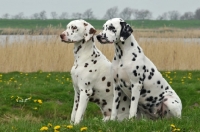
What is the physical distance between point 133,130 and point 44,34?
10185 millimetres

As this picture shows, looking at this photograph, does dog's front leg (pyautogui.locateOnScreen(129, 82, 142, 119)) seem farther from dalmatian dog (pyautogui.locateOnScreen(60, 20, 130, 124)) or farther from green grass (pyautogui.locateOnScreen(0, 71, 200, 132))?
green grass (pyautogui.locateOnScreen(0, 71, 200, 132))

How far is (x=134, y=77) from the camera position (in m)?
6.80

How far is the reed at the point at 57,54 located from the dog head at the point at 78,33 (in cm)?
775

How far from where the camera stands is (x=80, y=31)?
7133 mm

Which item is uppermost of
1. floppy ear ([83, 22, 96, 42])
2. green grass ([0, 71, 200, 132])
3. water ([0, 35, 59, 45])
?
floppy ear ([83, 22, 96, 42])

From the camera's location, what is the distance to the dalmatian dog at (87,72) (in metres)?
7.04

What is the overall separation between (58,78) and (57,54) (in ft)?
7.16

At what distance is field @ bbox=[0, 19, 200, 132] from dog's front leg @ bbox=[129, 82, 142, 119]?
1.30ft

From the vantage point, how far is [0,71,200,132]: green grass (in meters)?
6.19

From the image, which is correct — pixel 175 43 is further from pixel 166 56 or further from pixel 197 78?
pixel 197 78

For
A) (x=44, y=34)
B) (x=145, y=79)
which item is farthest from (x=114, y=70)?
(x=44, y=34)

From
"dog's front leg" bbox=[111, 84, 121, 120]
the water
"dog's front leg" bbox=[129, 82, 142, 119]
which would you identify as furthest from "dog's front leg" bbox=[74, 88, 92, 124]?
the water

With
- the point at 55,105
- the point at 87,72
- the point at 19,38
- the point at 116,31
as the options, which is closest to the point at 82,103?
the point at 87,72

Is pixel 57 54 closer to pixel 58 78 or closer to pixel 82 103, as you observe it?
pixel 58 78
